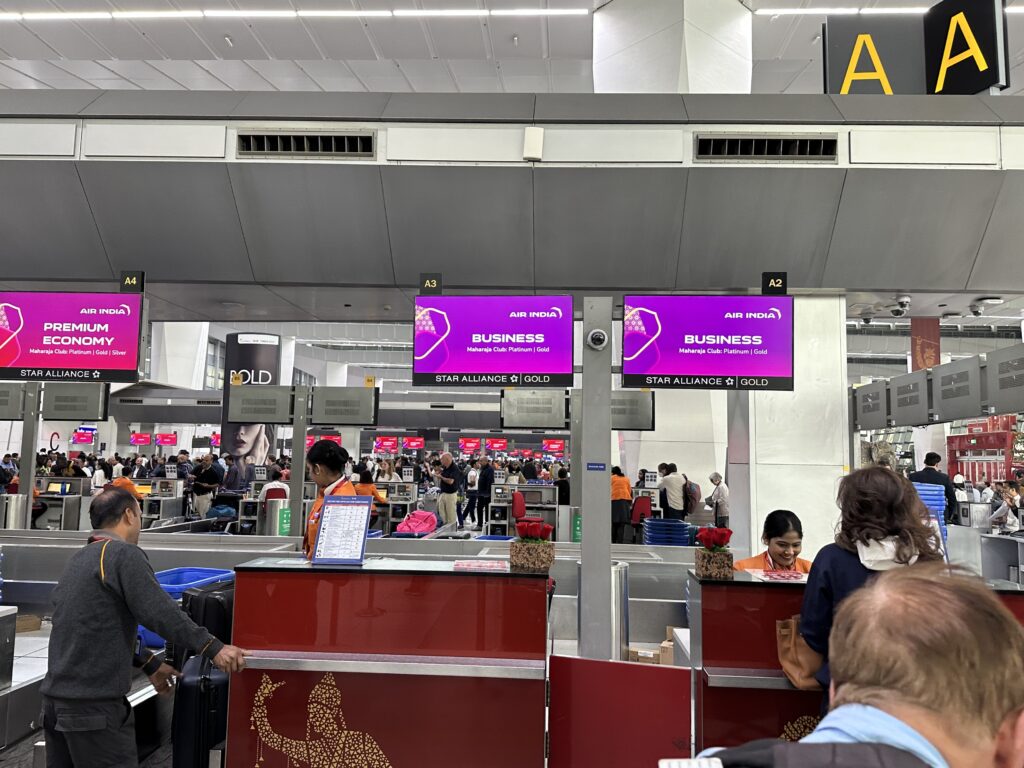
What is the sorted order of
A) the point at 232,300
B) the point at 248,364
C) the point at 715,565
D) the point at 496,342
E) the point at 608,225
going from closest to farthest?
the point at 715,565, the point at 496,342, the point at 608,225, the point at 232,300, the point at 248,364

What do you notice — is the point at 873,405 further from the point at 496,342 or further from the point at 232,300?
the point at 232,300

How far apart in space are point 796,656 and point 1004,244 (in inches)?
209

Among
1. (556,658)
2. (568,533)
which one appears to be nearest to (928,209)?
(556,658)

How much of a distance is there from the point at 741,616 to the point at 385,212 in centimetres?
474

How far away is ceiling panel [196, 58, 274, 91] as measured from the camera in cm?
1122

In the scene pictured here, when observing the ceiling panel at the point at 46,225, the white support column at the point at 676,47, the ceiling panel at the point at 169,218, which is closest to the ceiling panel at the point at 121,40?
the ceiling panel at the point at 46,225

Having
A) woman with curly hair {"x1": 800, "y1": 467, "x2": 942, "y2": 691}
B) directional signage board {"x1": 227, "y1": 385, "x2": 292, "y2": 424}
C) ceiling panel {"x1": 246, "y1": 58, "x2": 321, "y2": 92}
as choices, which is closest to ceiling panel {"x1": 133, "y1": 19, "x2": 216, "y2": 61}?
ceiling panel {"x1": 246, "y1": 58, "x2": 321, "y2": 92}

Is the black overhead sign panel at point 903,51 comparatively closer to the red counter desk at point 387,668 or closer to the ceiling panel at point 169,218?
the ceiling panel at point 169,218

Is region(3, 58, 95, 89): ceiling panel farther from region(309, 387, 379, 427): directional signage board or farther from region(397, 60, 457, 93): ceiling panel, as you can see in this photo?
region(309, 387, 379, 427): directional signage board

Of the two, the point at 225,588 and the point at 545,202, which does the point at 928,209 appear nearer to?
the point at 545,202

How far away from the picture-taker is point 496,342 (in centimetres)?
518

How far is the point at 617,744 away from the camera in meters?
3.28

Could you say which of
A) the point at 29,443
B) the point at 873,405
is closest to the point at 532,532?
the point at 873,405

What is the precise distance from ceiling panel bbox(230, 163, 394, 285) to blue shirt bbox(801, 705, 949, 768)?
607cm
